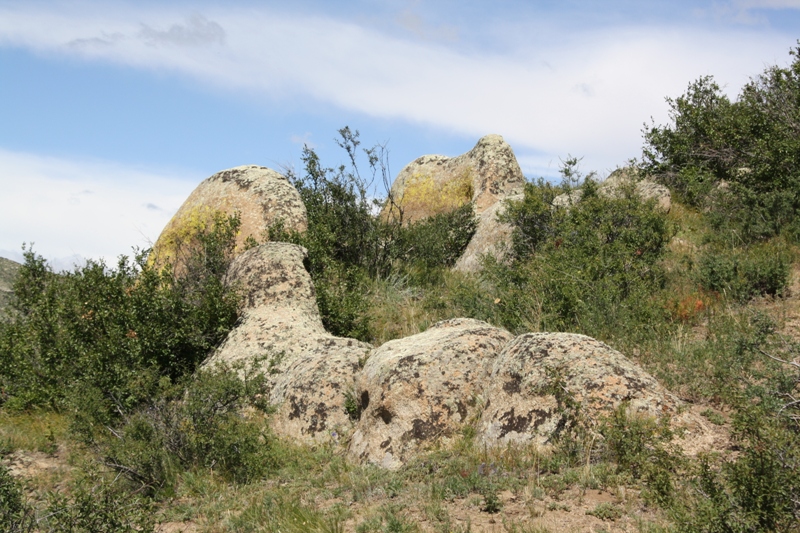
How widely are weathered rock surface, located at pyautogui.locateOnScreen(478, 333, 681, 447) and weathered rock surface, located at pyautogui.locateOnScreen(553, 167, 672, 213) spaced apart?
7.48 meters

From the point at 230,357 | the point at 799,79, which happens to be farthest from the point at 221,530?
the point at 799,79

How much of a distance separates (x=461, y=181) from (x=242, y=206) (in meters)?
7.62

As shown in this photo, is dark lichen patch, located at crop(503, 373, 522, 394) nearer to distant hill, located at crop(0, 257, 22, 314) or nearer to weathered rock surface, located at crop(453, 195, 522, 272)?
weathered rock surface, located at crop(453, 195, 522, 272)

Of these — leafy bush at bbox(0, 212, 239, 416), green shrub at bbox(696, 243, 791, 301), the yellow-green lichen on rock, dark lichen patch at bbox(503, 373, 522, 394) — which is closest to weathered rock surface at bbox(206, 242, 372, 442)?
leafy bush at bbox(0, 212, 239, 416)

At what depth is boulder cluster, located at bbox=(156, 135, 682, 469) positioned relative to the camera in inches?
261

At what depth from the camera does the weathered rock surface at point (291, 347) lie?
27.9ft

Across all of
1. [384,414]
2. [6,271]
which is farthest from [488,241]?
[6,271]

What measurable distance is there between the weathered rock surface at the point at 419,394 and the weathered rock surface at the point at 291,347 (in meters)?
0.68

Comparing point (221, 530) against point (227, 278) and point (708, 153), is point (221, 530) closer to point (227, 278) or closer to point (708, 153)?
point (227, 278)

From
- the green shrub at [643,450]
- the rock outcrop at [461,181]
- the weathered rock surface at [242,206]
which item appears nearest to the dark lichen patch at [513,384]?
the green shrub at [643,450]

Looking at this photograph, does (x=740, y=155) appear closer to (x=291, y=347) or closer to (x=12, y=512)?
(x=291, y=347)

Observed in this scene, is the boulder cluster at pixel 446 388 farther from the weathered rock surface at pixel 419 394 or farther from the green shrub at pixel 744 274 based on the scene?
the green shrub at pixel 744 274

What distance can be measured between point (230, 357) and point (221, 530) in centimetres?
488

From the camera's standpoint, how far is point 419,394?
→ 7.44 meters
